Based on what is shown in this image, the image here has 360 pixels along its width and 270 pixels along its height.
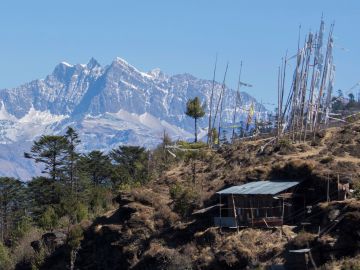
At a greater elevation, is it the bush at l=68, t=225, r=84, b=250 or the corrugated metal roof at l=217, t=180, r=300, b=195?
the corrugated metal roof at l=217, t=180, r=300, b=195


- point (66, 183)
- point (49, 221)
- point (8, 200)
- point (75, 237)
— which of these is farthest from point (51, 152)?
point (75, 237)

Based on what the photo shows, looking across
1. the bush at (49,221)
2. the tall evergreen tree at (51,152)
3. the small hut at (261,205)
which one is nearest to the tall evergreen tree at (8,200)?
the tall evergreen tree at (51,152)

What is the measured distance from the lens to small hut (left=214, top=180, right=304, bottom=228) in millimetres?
54250

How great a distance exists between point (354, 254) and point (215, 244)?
12.1 meters

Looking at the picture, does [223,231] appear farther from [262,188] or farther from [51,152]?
[51,152]

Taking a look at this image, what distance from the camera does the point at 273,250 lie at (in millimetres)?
49500

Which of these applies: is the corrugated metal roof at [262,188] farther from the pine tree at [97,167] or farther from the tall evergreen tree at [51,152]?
the pine tree at [97,167]

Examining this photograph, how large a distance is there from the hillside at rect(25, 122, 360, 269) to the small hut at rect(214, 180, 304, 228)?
0.89 metres

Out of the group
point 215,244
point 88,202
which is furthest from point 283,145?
point 88,202

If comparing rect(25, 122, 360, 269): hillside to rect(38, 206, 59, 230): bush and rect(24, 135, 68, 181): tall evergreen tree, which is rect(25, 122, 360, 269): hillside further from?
rect(24, 135, 68, 181): tall evergreen tree

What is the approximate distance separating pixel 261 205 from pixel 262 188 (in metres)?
1.71

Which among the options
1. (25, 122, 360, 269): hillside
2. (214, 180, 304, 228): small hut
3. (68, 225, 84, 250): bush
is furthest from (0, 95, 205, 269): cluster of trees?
(214, 180, 304, 228): small hut

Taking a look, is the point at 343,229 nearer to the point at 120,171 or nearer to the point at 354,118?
the point at 354,118

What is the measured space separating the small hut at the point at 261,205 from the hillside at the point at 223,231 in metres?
0.89
